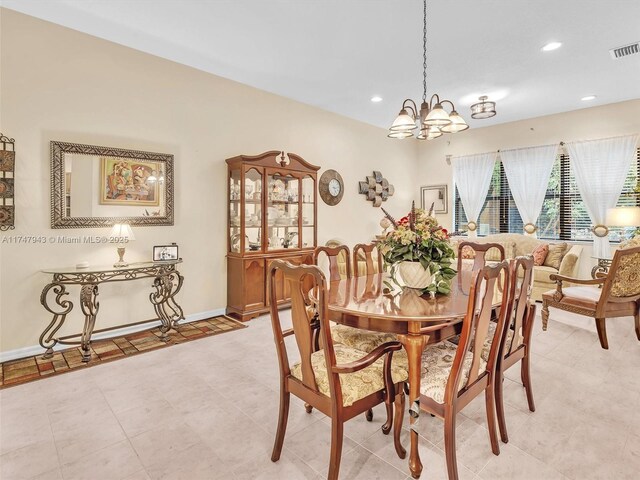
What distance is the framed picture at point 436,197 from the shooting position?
22.6 feet

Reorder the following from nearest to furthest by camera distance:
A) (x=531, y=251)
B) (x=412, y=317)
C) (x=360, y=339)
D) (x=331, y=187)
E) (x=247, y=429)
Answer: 1. (x=412, y=317)
2. (x=247, y=429)
3. (x=360, y=339)
4. (x=531, y=251)
5. (x=331, y=187)

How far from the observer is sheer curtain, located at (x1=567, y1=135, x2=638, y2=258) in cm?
495

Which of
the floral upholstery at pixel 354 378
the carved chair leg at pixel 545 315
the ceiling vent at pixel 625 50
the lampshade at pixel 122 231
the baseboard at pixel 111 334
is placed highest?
the ceiling vent at pixel 625 50

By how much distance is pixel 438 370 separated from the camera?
5.85ft

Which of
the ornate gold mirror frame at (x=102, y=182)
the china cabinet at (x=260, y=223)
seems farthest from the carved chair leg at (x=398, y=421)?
the ornate gold mirror frame at (x=102, y=182)

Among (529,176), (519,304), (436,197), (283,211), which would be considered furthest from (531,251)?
(519,304)

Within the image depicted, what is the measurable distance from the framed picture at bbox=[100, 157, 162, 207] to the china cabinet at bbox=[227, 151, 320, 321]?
91cm

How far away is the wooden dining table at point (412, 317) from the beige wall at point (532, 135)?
15.7 ft

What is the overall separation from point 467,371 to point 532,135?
18.0 feet

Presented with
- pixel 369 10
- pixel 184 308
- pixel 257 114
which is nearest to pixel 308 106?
pixel 257 114

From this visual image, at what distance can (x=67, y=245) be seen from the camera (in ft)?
10.7

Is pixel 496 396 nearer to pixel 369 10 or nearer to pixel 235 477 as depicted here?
pixel 235 477

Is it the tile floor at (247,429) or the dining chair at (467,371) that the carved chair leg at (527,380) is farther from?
the dining chair at (467,371)

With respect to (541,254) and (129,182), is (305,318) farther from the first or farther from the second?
(541,254)
